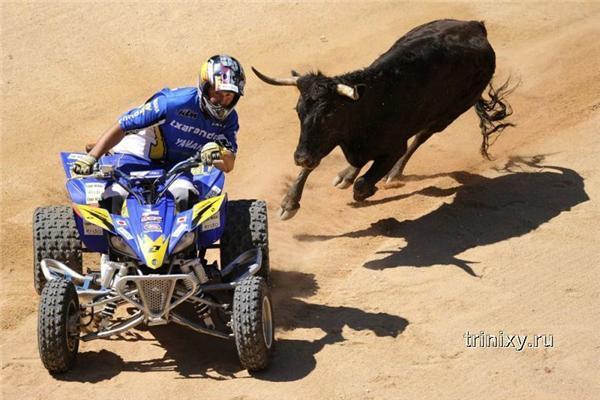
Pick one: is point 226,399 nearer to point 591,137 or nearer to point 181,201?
point 181,201

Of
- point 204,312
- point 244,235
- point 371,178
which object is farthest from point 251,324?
point 371,178

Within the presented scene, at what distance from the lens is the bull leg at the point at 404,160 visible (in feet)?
41.2

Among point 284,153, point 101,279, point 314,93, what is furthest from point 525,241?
point 101,279

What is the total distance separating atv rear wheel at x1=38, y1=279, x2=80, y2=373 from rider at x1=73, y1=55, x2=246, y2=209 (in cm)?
91

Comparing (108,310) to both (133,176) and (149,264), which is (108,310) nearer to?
(149,264)

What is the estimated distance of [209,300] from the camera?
315 inches

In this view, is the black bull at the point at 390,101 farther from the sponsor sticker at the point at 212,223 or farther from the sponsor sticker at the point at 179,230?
the sponsor sticker at the point at 179,230

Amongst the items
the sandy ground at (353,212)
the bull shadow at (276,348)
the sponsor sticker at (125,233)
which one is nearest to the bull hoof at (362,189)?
the sandy ground at (353,212)

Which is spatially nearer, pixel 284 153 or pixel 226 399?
pixel 226 399

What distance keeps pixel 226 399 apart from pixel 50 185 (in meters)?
4.72

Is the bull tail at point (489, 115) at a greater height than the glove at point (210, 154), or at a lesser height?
lesser

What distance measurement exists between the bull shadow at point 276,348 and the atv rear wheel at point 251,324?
7.5 inches

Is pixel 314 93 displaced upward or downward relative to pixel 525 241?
upward

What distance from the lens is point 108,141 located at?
8469mm
